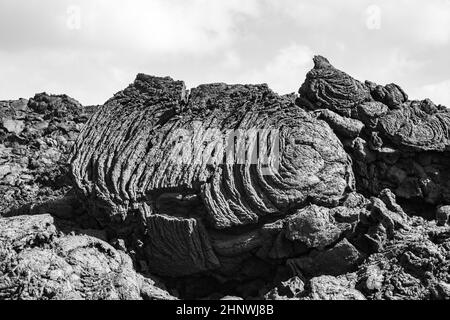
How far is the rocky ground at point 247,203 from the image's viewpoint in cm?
1325

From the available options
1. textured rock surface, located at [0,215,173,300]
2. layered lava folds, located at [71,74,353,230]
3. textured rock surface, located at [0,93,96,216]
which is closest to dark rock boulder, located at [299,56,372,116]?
layered lava folds, located at [71,74,353,230]

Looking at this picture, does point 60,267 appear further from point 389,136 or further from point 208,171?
point 389,136

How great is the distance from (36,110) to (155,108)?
805 centimetres

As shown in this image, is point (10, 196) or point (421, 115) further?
point (10, 196)

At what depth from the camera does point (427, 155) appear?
51.2 ft

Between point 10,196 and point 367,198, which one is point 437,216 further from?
point 10,196

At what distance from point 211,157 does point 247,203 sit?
147 cm

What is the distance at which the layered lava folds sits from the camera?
47.2 ft

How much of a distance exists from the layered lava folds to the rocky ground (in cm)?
3

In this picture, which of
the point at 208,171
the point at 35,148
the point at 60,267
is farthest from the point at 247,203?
the point at 35,148

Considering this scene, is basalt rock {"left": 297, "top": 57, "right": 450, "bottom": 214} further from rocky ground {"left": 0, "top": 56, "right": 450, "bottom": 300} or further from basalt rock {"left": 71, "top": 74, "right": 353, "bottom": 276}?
basalt rock {"left": 71, "top": 74, "right": 353, "bottom": 276}
